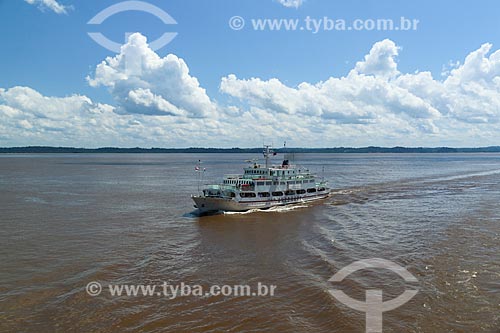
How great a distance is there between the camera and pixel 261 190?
57.0m

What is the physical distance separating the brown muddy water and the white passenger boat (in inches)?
91.9

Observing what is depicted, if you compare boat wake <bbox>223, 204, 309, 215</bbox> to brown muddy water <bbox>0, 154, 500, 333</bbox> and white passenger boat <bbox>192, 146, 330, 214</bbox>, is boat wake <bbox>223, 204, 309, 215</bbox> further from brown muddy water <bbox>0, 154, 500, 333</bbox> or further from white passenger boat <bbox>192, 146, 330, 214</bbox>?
brown muddy water <bbox>0, 154, 500, 333</bbox>

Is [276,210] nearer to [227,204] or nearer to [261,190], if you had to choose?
[261,190]

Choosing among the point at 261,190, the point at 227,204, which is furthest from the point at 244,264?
the point at 261,190

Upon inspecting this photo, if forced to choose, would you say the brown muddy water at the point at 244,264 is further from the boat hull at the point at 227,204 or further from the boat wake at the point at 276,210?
the boat hull at the point at 227,204

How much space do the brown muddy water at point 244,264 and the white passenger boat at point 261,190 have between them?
2335 mm

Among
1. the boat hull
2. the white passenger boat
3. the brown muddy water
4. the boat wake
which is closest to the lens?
the brown muddy water

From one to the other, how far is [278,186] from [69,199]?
121 feet

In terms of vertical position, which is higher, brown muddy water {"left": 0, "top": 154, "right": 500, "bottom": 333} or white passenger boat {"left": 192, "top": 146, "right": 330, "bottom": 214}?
white passenger boat {"left": 192, "top": 146, "right": 330, "bottom": 214}

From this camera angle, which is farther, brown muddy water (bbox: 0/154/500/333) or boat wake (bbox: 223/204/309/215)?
boat wake (bbox: 223/204/309/215)

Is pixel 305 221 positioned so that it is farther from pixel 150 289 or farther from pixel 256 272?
pixel 150 289

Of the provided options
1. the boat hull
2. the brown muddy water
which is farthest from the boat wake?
the brown muddy water

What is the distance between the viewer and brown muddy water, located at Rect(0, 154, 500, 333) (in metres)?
20.2

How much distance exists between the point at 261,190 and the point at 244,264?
90.2ft
